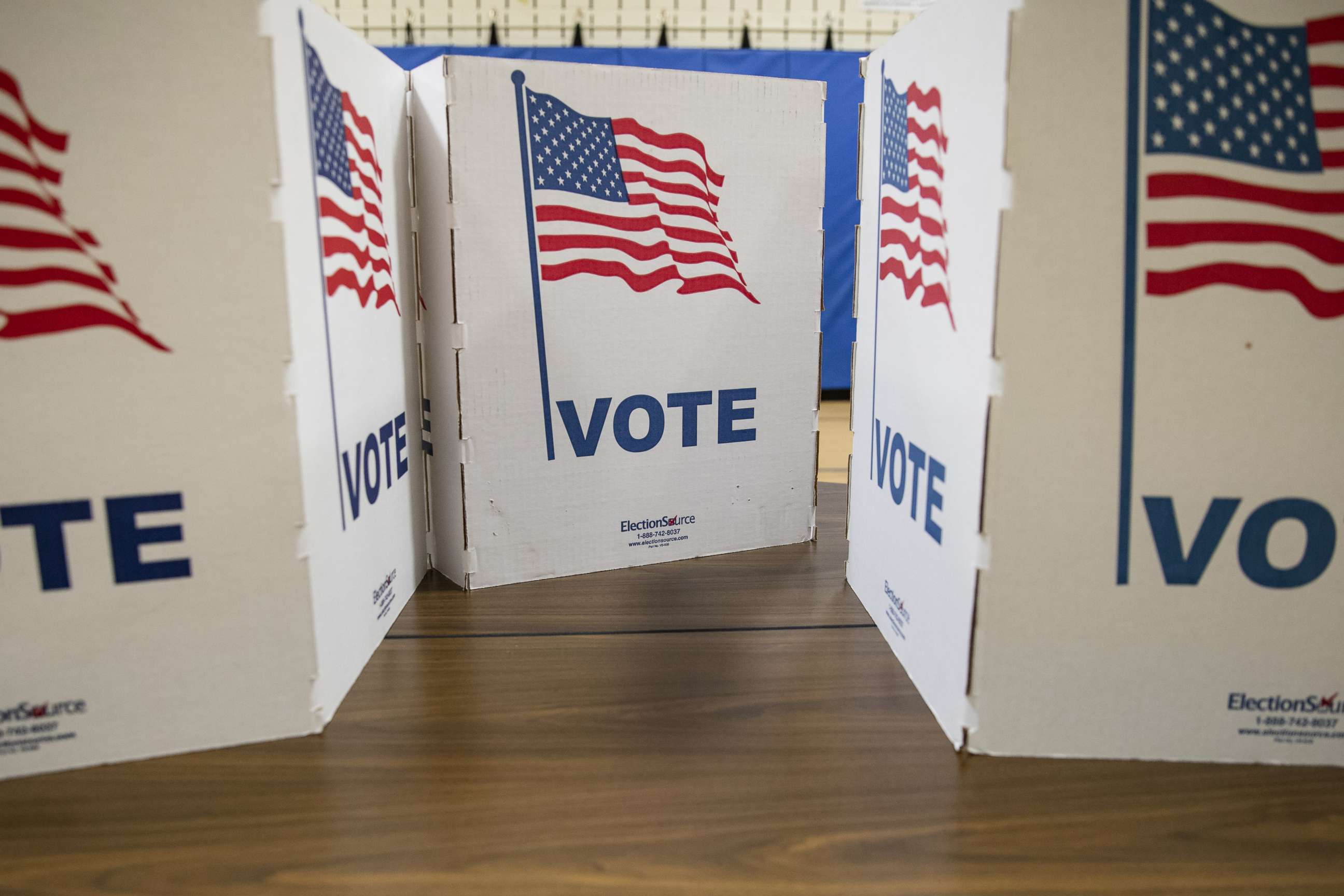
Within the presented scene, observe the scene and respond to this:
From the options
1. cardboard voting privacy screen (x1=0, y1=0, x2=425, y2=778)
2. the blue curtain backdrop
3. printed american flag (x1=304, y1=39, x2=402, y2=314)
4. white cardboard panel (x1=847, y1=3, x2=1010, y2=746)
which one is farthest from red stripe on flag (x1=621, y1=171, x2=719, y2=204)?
the blue curtain backdrop

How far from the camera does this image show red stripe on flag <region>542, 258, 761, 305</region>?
116 cm

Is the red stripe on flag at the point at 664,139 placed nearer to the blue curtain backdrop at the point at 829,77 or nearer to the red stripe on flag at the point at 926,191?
the red stripe on flag at the point at 926,191

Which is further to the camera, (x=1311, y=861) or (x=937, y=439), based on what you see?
(x=937, y=439)

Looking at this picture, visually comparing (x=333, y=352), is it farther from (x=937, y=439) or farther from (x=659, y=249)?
(x=937, y=439)

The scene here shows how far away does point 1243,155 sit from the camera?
28.0 inches

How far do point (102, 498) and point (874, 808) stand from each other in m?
0.68

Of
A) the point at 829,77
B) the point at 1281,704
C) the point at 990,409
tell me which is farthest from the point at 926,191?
the point at 829,77

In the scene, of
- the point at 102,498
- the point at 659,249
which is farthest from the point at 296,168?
the point at 659,249

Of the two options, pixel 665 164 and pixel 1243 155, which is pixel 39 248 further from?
pixel 1243 155

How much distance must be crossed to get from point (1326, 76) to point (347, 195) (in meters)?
0.88

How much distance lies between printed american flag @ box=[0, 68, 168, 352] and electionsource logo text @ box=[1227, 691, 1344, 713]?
3.27 ft

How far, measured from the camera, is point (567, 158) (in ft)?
3.74

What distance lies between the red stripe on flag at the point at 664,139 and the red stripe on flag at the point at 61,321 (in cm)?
65

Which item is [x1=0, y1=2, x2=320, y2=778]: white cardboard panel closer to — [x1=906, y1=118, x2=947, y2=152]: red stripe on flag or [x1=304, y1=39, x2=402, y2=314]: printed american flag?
[x1=304, y1=39, x2=402, y2=314]: printed american flag
